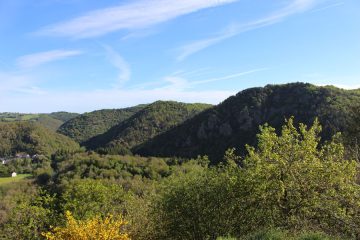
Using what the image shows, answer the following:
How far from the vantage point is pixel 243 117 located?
306ft

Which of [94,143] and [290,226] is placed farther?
[94,143]

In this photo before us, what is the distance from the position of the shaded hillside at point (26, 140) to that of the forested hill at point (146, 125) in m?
13.5

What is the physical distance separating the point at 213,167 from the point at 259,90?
95.1m

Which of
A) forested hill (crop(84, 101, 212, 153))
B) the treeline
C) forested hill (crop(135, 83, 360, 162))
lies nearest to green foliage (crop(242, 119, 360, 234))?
the treeline

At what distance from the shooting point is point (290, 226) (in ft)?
36.6

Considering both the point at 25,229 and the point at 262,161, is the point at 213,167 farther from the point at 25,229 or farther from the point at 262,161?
the point at 25,229

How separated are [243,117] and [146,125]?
60762 millimetres

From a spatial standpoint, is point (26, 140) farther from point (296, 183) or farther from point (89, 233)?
point (296, 183)

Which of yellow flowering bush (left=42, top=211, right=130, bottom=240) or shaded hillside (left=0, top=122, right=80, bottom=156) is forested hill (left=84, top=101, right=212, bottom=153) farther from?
yellow flowering bush (left=42, top=211, right=130, bottom=240)

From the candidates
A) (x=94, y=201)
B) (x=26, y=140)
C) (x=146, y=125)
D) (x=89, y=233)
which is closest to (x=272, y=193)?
(x=89, y=233)

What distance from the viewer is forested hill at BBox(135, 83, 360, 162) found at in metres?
75.4

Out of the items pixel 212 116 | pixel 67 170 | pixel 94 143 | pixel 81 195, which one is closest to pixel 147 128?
pixel 94 143

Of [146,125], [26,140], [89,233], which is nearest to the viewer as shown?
[89,233]

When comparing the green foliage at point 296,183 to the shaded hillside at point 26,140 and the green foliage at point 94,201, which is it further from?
the shaded hillside at point 26,140
